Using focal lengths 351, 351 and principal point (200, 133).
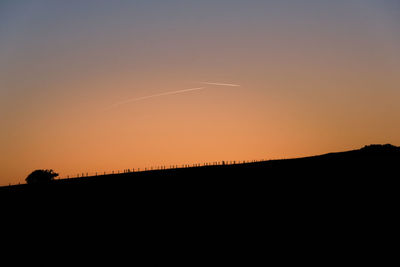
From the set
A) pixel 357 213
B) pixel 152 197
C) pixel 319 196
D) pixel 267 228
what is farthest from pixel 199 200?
pixel 357 213

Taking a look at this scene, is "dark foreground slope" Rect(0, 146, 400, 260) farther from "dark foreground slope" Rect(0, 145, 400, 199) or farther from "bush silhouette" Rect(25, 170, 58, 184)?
"bush silhouette" Rect(25, 170, 58, 184)

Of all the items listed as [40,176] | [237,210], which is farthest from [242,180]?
[40,176]

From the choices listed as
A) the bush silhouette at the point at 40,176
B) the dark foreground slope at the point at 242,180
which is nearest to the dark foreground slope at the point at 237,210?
the dark foreground slope at the point at 242,180

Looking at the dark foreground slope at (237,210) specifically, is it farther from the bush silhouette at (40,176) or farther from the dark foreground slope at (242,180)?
the bush silhouette at (40,176)

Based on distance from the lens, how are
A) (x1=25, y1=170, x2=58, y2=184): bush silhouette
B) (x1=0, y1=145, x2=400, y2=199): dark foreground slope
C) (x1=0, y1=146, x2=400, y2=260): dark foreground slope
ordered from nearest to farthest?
(x1=0, y1=146, x2=400, y2=260): dark foreground slope, (x1=0, y1=145, x2=400, y2=199): dark foreground slope, (x1=25, y1=170, x2=58, y2=184): bush silhouette

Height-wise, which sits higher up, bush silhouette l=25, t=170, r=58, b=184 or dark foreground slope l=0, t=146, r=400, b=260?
bush silhouette l=25, t=170, r=58, b=184

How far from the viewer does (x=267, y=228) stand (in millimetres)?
21703

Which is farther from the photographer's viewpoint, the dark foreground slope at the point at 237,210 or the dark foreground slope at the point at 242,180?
the dark foreground slope at the point at 242,180

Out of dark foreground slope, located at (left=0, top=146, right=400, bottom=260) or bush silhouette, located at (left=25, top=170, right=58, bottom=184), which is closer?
dark foreground slope, located at (left=0, top=146, right=400, bottom=260)

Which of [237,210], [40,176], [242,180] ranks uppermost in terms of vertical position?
[40,176]

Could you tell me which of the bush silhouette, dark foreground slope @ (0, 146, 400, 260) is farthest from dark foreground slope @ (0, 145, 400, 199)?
the bush silhouette

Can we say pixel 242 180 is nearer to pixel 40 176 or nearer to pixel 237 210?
pixel 237 210

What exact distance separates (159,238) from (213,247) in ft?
12.7

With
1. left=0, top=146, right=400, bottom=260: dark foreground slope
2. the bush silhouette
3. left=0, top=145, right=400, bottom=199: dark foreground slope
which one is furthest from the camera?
the bush silhouette
